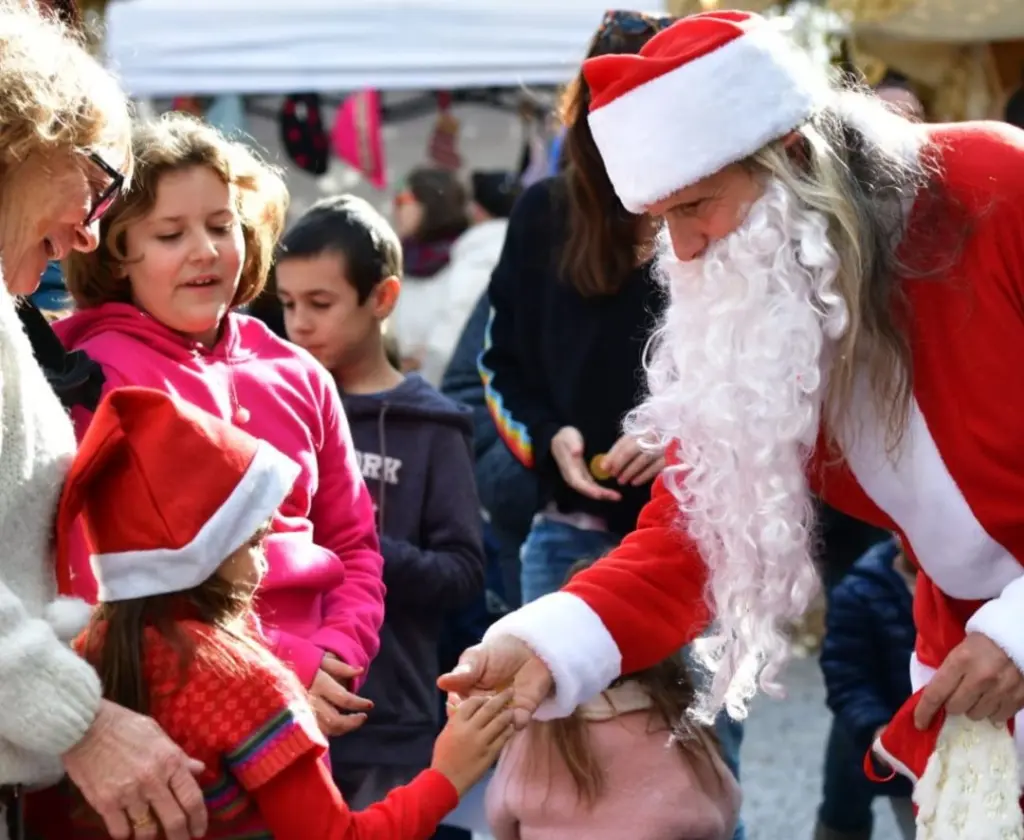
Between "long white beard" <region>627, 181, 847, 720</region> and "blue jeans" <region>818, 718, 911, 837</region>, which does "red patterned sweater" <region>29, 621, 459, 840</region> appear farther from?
"blue jeans" <region>818, 718, 911, 837</region>

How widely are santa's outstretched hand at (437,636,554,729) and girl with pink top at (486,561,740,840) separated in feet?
2.01

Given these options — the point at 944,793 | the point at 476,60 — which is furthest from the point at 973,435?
the point at 476,60

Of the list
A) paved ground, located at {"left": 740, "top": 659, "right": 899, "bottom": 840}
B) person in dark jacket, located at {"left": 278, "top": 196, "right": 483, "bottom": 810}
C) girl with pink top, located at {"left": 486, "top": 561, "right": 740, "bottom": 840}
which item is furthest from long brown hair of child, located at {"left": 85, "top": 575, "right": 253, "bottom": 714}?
paved ground, located at {"left": 740, "top": 659, "right": 899, "bottom": 840}

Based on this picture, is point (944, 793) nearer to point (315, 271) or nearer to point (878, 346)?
point (878, 346)

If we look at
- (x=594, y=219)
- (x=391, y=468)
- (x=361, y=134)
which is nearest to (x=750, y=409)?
(x=594, y=219)

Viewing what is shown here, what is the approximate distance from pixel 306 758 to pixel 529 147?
308 inches

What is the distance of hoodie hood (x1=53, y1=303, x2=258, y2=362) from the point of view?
2.98 meters

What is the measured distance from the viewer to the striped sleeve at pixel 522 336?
12.9 feet

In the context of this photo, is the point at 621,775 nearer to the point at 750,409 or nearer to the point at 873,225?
the point at 750,409

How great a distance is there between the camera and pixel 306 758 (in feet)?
7.94

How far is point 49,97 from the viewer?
91.1 inches

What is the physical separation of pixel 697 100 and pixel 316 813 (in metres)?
1.17

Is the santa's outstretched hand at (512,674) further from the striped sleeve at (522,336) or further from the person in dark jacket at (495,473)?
the person in dark jacket at (495,473)

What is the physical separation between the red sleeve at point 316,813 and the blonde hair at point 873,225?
0.88 meters
